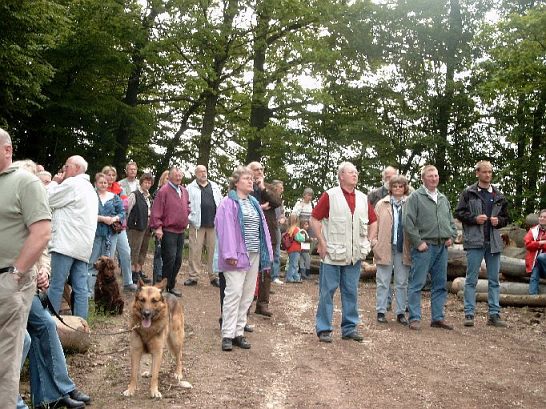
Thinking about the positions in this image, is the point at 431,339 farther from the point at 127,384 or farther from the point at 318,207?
the point at 127,384

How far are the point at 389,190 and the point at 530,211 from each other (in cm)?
1297

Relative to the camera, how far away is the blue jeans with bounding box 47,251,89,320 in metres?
7.05

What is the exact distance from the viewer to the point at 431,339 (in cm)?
864

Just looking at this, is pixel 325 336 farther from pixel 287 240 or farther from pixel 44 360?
pixel 287 240

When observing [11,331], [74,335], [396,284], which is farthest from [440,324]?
[11,331]

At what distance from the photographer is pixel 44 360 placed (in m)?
5.09

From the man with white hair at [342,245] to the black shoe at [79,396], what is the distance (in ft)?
11.8

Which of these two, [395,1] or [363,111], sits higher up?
[395,1]

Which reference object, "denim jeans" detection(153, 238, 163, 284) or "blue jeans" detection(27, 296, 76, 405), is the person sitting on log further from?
"blue jeans" detection(27, 296, 76, 405)

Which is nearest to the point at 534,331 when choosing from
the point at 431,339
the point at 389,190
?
the point at 431,339

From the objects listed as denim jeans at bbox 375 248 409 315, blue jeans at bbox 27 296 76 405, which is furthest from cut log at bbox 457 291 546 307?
blue jeans at bbox 27 296 76 405

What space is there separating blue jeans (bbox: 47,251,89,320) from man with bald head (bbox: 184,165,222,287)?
4868 mm

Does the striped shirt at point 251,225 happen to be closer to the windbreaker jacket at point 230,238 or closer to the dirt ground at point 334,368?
the windbreaker jacket at point 230,238

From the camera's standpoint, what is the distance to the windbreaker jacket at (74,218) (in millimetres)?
7016
